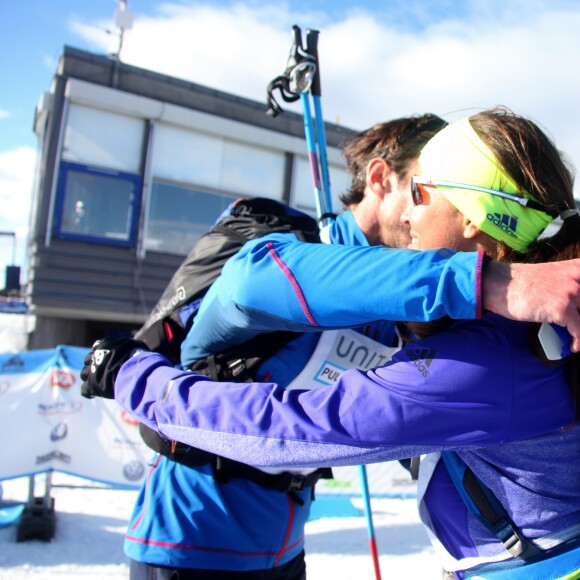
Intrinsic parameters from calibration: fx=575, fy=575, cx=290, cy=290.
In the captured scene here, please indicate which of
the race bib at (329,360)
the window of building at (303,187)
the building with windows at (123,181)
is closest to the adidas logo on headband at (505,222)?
the race bib at (329,360)

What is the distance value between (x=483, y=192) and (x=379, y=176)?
77 centimetres

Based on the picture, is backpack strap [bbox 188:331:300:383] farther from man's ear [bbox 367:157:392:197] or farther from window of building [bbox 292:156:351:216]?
window of building [bbox 292:156:351:216]

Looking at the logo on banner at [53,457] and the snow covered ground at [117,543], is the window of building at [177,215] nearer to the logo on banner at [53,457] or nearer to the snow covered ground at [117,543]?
the snow covered ground at [117,543]

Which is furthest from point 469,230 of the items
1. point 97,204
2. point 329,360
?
point 97,204

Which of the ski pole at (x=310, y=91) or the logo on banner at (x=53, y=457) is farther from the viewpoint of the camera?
the logo on banner at (x=53, y=457)

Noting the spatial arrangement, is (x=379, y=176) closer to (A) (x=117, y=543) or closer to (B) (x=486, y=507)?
(B) (x=486, y=507)

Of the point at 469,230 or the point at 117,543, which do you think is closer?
the point at 469,230

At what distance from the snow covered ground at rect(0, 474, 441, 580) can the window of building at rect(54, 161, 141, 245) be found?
4.98 m

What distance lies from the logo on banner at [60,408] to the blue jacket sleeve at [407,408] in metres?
4.39

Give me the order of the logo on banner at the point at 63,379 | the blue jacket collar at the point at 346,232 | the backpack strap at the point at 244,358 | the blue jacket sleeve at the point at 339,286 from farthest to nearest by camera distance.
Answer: the logo on banner at the point at 63,379
the blue jacket collar at the point at 346,232
the backpack strap at the point at 244,358
the blue jacket sleeve at the point at 339,286

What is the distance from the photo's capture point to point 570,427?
1.17 m

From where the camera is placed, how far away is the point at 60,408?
516 centimetres

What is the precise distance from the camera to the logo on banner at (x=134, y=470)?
5.31 meters

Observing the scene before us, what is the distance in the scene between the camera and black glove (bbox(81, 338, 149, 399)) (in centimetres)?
149
